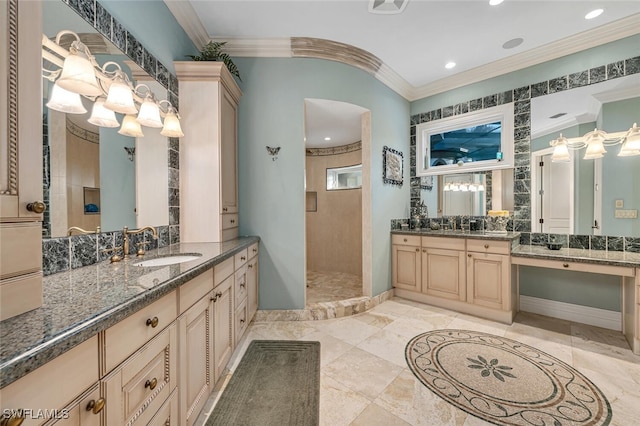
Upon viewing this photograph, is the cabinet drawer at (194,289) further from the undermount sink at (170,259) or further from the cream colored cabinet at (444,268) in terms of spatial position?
the cream colored cabinet at (444,268)

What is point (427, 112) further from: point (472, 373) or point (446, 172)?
point (472, 373)

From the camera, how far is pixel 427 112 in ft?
12.0

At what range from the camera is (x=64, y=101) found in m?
1.15

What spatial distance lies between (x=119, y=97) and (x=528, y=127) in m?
3.88

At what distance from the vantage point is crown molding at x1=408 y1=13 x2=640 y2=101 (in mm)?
2341

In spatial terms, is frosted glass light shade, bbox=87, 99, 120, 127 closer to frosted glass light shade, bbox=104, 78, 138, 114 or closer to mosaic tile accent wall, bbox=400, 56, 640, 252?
frosted glass light shade, bbox=104, 78, 138, 114

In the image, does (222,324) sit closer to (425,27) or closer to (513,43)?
(425,27)

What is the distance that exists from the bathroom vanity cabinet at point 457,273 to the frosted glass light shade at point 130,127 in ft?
9.88

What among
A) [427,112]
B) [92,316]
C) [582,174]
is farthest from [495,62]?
[92,316]

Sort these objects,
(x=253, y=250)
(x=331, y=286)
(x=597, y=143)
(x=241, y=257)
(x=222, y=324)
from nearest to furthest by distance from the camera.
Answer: (x=222, y=324) → (x=241, y=257) → (x=597, y=143) → (x=253, y=250) → (x=331, y=286)

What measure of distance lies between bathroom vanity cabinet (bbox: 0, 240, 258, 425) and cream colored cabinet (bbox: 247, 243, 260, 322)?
53 cm

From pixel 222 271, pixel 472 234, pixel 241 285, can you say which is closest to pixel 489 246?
pixel 472 234

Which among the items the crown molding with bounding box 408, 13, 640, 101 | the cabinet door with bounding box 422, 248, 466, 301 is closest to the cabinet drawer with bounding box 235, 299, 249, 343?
the cabinet door with bounding box 422, 248, 466, 301

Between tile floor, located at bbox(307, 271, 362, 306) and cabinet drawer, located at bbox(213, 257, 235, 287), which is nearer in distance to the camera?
cabinet drawer, located at bbox(213, 257, 235, 287)
